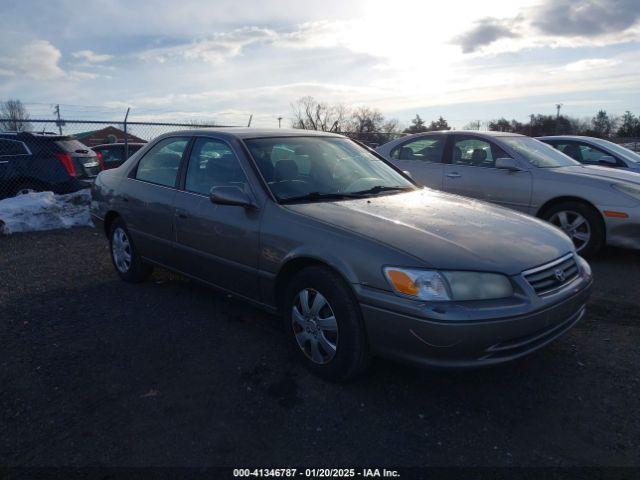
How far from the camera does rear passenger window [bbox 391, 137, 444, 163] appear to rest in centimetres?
720

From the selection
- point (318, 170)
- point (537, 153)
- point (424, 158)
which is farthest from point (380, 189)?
point (537, 153)

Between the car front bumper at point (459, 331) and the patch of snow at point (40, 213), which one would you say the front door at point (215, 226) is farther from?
the patch of snow at point (40, 213)

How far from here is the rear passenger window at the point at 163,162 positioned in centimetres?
439

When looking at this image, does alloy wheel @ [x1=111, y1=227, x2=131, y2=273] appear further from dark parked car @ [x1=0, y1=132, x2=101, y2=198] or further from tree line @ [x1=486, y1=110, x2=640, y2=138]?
tree line @ [x1=486, y1=110, x2=640, y2=138]

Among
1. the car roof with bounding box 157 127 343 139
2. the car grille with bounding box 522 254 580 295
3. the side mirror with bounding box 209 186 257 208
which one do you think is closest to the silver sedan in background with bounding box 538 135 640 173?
the car roof with bounding box 157 127 343 139

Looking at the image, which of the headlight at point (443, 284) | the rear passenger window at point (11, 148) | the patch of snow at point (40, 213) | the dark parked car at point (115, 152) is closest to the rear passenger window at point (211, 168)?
the headlight at point (443, 284)

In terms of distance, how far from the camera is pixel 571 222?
596 cm

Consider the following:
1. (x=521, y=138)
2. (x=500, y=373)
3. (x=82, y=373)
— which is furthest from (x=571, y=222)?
(x=82, y=373)

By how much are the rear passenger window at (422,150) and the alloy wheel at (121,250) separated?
4.21 m

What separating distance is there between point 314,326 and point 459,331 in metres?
0.93

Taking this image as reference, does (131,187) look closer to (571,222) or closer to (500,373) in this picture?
(500,373)

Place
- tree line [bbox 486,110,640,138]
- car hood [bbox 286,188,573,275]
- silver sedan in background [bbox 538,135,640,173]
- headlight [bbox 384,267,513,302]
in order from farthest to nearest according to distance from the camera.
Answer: tree line [bbox 486,110,640,138], silver sedan in background [bbox 538,135,640,173], car hood [bbox 286,188,573,275], headlight [bbox 384,267,513,302]

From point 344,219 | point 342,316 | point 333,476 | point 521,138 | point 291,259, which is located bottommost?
point 333,476

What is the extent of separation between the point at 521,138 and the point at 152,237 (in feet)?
17.1
